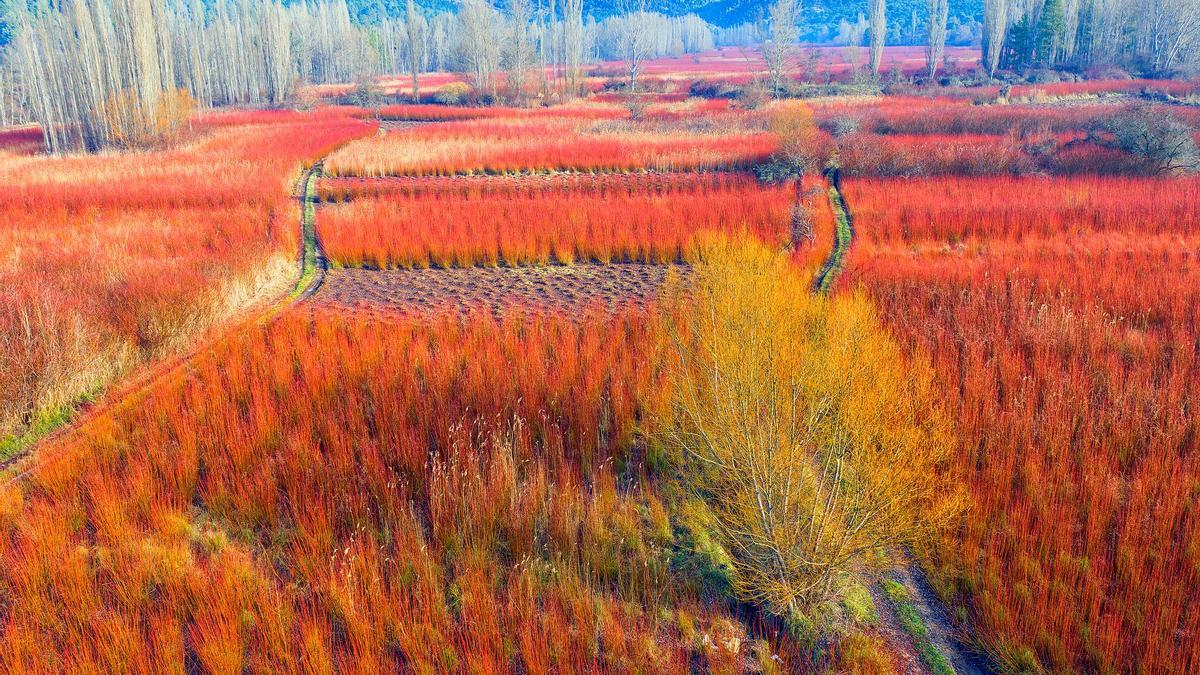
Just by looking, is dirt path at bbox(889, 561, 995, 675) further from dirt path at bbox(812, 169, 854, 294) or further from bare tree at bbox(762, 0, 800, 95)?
bare tree at bbox(762, 0, 800, 95)

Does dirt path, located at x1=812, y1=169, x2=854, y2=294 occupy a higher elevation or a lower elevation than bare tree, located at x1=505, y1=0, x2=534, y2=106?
lower

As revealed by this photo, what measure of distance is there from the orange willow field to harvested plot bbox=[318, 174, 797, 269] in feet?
2.60

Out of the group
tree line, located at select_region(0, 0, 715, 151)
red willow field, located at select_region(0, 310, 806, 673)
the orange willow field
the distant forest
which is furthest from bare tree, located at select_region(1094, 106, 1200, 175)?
the distant forest

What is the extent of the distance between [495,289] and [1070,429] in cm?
715

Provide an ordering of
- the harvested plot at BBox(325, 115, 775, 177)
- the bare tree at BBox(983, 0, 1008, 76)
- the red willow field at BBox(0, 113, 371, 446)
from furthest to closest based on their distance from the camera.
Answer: the bare tree at BBox(983, 0, 1008, 76) → the harvested plot at BBox(325, 115, 775, 177) → the red willow field at BBox(0, 113, 371, 446)

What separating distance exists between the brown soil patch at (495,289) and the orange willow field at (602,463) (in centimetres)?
8

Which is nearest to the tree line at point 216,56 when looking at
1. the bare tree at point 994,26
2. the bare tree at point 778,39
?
the bare tree at point 778,39

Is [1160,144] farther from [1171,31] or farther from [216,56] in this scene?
[216,56]

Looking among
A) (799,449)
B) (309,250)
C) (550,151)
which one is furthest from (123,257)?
(550,151)

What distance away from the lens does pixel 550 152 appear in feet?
64.8

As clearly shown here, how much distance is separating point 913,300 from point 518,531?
6.05m

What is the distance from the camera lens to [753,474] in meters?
3.38

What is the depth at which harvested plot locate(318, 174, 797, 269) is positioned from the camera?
1109 centimetres

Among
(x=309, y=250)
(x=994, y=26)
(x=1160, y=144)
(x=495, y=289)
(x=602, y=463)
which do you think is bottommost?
(x=602, y=463)
